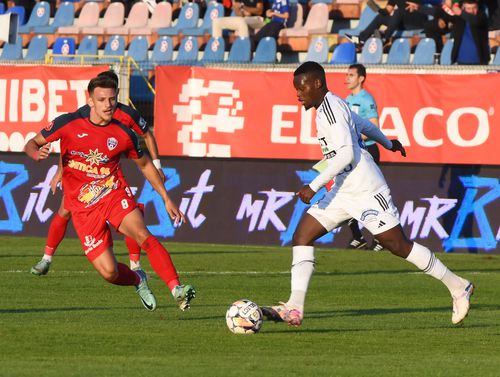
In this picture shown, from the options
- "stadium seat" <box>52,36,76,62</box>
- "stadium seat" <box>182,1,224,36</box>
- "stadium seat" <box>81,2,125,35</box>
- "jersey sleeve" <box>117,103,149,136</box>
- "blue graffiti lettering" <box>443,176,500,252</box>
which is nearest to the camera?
"jersey sleeve" <box>117,103,149,136</box>

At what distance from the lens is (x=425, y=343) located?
10.3 metres

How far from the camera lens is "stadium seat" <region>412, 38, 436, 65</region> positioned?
24922 mm

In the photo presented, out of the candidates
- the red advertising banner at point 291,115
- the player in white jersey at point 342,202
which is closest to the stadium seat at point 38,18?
the red advertising banner at point 291,115

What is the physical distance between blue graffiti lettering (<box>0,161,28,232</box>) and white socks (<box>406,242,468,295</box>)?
11920mm

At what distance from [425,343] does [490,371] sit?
146 cm

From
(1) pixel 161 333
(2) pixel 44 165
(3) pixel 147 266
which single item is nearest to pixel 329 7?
(2) pixel 44 165

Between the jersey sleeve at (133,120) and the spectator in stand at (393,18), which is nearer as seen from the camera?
the jersey sleeve at (133,120)

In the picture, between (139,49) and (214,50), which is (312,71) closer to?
(214,50)

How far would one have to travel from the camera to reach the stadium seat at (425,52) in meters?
24.9

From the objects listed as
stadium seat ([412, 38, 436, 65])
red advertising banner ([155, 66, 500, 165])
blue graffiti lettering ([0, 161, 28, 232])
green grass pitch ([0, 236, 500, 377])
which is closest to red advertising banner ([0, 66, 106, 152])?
blue graffiti lettering ([0, 161, 28, 232])

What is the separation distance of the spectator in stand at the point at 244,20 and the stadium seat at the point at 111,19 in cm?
364

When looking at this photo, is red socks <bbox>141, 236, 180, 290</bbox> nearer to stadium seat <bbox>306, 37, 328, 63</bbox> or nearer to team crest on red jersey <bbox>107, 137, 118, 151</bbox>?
team crest on red jersey <bbox>107, 137, 118, 151</bbox>

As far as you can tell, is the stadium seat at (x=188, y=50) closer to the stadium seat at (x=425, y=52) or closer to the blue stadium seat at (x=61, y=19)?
the blue stadium seat at (x=61, y=19)

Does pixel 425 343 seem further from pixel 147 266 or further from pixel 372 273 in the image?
pixel 147 266
